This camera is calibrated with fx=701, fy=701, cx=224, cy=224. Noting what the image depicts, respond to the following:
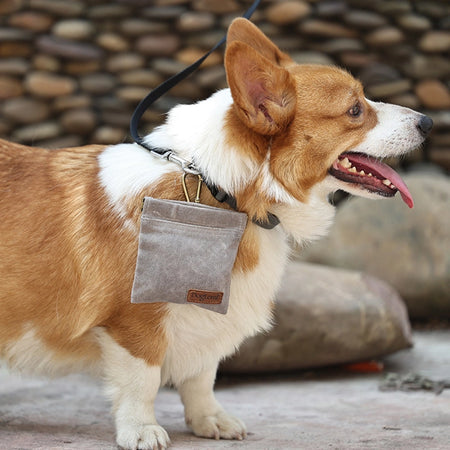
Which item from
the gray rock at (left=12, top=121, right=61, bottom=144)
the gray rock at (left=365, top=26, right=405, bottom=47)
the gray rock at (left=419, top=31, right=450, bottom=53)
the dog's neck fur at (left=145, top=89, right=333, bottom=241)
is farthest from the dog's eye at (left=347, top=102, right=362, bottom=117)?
the gray rock at (left=12, top=121, right=61, bottom=144)

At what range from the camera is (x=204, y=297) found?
232 centimetres

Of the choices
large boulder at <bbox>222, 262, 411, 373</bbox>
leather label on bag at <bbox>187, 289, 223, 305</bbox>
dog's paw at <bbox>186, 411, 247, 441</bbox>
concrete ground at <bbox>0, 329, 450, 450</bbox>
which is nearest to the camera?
leather label on bag at <bbox>187, 289, 223, 305</bbox>

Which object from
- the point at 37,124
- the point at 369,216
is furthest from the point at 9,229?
the point at 37,124

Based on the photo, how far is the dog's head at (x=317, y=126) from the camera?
2291 millimetres

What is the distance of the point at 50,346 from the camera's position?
8.41 ft

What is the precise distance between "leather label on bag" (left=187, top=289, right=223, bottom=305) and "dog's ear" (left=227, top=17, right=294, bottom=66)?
2.93 feet

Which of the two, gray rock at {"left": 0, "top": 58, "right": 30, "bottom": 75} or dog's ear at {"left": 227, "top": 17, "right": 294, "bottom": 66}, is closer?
dog's ear at {"left": 227, "top": 17, "right": 294, "bottom": 66}

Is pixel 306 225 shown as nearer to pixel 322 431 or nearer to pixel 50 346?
pixel 322 431

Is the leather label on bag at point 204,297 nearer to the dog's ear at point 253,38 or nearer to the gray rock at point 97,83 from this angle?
the dog's ear at point 253,38

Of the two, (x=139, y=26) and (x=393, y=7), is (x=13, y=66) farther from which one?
(x=393, y=7)

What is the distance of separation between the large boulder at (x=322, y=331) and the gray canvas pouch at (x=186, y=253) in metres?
1.56

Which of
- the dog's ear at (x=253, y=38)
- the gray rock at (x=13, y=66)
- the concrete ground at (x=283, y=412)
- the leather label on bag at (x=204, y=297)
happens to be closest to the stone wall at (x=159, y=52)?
the gray rock at (x=13, y=66)

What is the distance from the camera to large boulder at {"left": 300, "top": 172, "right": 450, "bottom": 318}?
16.1ft

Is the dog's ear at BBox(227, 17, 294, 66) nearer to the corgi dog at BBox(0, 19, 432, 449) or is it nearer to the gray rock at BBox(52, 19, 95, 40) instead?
the corgi dog at BBox(0, 19, 432, 449)
